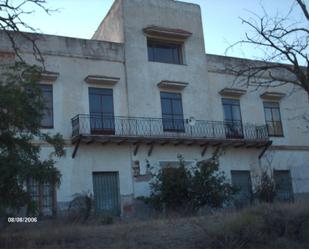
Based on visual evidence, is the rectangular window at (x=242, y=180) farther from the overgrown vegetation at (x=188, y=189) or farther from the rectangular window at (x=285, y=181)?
the overgrown vegetation at (x=188, y=189)

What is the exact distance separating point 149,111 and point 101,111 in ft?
8.07

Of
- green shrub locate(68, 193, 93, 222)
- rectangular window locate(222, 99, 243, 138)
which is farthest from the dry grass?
rectangular window locate(222, 99, 243, 138)

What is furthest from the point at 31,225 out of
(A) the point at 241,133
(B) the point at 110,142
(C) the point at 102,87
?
(A) the point at 241,133

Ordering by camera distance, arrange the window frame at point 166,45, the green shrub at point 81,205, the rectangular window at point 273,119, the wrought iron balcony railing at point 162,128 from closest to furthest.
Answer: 1. the green shrub at point 81,205
2. the wrought iron balcony railing at point 162,128
3. the window frame at point 166,45
4. the rectangular window at point 273,119

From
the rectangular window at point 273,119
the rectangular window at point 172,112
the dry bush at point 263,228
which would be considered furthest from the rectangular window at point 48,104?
the rectangular window at point 273,119

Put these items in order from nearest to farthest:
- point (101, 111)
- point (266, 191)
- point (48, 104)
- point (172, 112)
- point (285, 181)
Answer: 1. point (48, 104)
2. point (266, 191)
3. point (101, 111)
4. point (172, 112)
5. point (285, 181)

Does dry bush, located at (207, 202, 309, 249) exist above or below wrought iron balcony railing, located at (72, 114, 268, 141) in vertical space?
below

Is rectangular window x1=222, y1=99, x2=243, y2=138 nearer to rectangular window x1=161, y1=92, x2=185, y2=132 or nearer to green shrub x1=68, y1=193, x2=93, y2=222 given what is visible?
rectangular window x1=161, y1=92, x2=185, y2=132

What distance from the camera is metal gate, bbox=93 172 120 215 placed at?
75.7 ft

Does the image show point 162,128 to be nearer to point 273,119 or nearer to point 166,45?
point 166,45

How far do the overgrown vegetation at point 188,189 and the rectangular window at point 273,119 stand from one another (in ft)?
25.6

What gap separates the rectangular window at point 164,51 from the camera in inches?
1054

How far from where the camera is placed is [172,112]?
26000 mm

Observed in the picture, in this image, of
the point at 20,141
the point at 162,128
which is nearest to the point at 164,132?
the point at 162,128
